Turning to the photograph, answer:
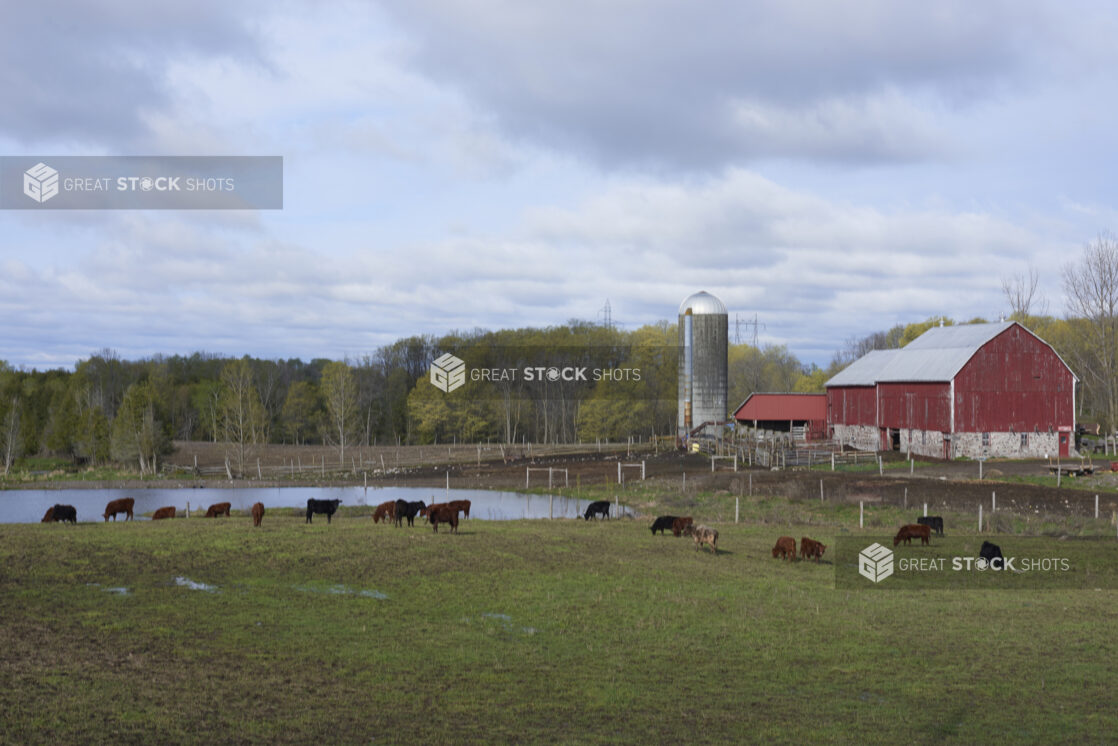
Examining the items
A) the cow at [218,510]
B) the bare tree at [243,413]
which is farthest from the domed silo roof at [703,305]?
the cow at [218,510]

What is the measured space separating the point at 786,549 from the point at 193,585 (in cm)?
1712

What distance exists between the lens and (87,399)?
9681 cm

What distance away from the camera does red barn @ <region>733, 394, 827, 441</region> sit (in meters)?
84.4

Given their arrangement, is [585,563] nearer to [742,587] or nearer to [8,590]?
[742,587]

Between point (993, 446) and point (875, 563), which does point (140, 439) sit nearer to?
point (875, 563)

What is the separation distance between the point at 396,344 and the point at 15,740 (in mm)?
112996

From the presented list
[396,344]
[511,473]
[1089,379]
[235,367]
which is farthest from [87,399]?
[1089,379]

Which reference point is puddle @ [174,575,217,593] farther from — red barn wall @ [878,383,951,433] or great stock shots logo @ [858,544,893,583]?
red barn wall @ [878,383,951,433]

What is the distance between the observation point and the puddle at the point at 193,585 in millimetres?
19391

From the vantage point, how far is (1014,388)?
209 feet

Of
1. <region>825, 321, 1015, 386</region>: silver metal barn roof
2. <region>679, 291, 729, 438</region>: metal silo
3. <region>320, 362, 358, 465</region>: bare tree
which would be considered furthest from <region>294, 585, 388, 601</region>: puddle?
<region>679, 291, 729, 438</region>: metal silo

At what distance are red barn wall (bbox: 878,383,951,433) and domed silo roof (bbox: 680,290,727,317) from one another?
21.8 metres

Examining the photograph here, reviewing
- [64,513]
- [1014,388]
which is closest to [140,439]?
[64,513]

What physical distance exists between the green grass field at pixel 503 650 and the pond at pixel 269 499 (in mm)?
22692
